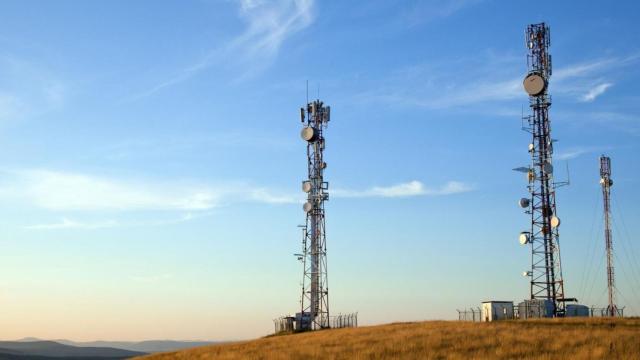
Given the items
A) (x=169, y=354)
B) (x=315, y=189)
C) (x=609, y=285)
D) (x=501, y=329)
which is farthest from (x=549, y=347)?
(x=315, y=189)

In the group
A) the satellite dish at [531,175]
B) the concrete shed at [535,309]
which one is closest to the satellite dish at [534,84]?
the satellite dish at [531,175]

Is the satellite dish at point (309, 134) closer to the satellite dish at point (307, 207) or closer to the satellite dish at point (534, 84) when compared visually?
the satellite dish at point (307, 207)

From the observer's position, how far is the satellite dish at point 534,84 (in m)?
67.5

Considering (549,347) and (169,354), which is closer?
(549,347)

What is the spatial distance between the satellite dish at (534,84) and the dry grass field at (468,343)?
2299 cm

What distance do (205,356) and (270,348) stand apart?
5.23 meters

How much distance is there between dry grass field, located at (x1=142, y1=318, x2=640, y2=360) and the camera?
3478cm

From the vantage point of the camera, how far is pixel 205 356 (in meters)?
50.2

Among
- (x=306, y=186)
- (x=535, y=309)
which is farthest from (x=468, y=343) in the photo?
(x=306, y=186)

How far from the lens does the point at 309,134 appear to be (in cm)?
7894

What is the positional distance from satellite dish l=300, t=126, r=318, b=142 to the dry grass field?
29.2 meters

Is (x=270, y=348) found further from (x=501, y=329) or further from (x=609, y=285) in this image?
(x=609, y=285)

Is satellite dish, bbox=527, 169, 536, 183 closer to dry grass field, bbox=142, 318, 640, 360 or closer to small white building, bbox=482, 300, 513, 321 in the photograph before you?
small white building, bbox=482, 300, 513, 321

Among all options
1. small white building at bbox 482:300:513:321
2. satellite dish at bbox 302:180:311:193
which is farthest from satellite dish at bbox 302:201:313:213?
small white building at bbox 482:300:513:321
